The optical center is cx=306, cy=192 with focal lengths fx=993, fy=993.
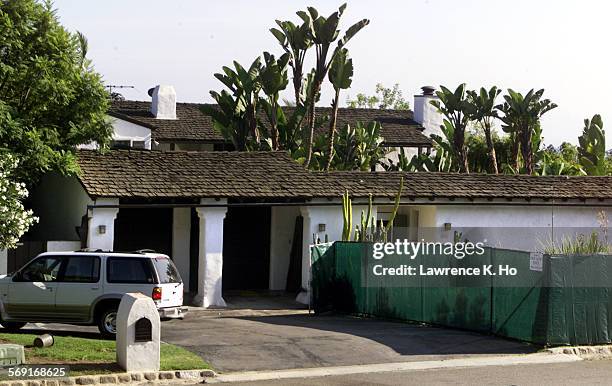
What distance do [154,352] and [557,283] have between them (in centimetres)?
782

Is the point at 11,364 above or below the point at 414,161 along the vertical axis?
below

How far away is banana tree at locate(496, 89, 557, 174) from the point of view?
40.1 m

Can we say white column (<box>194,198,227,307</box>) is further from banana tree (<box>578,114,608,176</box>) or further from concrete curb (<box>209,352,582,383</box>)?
banana tree (<box>578,114,608,176</box>)

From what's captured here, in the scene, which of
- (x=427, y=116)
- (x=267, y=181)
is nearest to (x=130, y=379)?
(x=267, y=181)

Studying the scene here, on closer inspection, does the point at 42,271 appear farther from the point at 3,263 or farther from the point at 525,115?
the point at 525,115

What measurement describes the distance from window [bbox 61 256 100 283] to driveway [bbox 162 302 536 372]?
6.10 ft

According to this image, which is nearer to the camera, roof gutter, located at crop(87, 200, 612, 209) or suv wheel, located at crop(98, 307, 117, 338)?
suv wheel, located at crop(98, 307, 117, 338)

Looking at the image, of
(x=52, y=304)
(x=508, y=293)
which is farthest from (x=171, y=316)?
(x=508, y=293)

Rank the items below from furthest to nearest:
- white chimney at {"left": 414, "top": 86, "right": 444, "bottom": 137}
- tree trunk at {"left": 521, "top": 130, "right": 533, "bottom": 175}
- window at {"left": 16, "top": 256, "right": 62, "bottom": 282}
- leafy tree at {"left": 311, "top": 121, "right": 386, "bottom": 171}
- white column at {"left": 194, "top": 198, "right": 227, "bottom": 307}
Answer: white chimney at {"left": 414, "top": 86, "right": 444, "bottom": 137}, tree trunk at {"left": 521, "top": 130, "right": 533, "bottom": 175}, leafy tree at {"left": 311, "top": 121, "right": 386, "bottom": 171}, white column at {"left": 194, "top": 198, "right": 227, "bottom": 307}, window at {"left": 16, "top": 256, "right": 62, "bottom": 282}

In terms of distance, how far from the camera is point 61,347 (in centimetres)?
1691

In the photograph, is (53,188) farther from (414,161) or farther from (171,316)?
(414,161)

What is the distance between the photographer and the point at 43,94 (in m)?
25.2

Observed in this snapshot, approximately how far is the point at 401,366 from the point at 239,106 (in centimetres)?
1878

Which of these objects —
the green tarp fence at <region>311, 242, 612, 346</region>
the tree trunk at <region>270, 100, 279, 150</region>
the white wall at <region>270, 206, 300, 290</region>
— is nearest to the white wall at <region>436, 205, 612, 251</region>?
the white wall at <region>270, 206, 300, 290</region>
